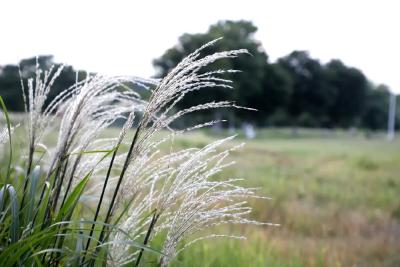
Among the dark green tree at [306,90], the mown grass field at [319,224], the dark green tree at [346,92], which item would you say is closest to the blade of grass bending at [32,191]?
the mown grass field at [319,224]

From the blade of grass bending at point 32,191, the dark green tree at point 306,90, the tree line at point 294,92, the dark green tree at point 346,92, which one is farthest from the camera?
the dark green tree at point 346,92

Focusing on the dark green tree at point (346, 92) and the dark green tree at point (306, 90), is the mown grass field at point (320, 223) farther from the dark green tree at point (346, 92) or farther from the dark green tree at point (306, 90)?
the dark green tree at point (346, 92)

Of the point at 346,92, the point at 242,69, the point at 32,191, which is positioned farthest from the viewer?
the point at 346,92

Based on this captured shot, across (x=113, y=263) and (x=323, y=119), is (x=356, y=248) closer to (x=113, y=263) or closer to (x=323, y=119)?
(x=113, y=263)

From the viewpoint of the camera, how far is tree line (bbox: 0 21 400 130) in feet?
128

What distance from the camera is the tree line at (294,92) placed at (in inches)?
1533

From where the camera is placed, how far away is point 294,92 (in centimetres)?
5341

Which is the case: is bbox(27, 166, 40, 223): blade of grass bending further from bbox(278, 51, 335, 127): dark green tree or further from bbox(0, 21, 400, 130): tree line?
bbox(278, 51, 335, 127): dark green tree

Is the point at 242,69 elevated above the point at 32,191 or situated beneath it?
Result: elevated above

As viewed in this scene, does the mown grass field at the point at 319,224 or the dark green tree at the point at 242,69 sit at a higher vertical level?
the dark green tree at the point at 242,69

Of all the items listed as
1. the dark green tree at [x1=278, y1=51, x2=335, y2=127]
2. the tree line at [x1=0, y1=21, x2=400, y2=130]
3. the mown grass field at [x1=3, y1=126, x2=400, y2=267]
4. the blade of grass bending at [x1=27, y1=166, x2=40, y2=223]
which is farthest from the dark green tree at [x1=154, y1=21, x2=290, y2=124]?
the blade of grass bending at [x1=27, y1=166, x2=40, y2=223]

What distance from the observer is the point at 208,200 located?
1463mm

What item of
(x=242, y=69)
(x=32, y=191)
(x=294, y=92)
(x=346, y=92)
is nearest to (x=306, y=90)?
(x=294, y=92)

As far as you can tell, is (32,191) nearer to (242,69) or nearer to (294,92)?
(242,69)
